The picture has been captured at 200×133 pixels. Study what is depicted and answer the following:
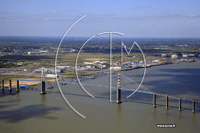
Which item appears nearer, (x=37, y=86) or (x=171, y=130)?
(x=171, y=130)

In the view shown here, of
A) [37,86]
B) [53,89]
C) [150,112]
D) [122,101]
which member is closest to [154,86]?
[122,101]

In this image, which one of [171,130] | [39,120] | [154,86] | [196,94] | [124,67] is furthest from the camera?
[124,67]

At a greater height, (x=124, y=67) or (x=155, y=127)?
(x=124, y=67)

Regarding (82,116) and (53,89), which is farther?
(53,89)

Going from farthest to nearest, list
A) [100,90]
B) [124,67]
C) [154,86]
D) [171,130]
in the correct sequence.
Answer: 1. [124,67]
2. [154,86]
3. [100,90]
4. [171,130]

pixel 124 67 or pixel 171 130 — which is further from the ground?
pixel 124 67

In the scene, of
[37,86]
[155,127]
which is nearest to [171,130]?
[155,127]

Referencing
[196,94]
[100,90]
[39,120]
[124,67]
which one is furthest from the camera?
[124,67]

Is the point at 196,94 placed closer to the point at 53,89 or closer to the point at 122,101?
the point at 122,101

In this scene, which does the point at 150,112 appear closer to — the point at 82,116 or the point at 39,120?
the point at 82,116
